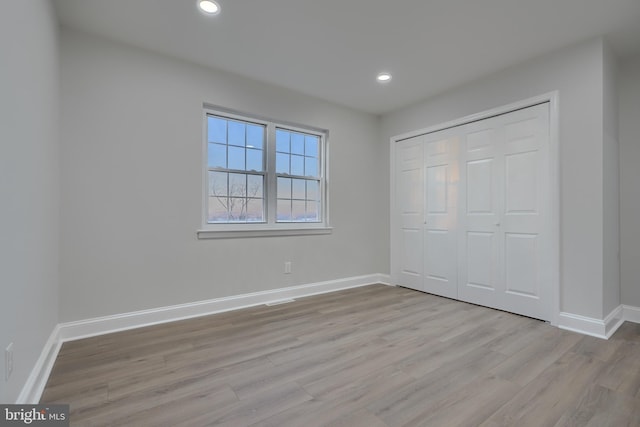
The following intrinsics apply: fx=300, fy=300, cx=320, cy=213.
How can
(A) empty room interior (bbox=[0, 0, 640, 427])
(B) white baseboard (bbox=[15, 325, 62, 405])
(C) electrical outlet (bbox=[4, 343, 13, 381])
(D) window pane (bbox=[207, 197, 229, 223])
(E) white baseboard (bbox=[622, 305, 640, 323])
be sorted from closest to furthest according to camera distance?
(C) electrical outlet (bbox=[4, 343, 13, 381])
(B) white baseboard (bbox=[15, 325, 62, 405])
(A) empty room interior (bbox=[0, 0, 640, 427])
(E) white baseboard (bbox=[622, 305, 640, 323])
(D) window pane (bbox=[207, 197, 229, 223])

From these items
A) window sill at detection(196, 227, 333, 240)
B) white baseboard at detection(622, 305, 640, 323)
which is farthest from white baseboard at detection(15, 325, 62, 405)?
white baseboard at detection(622, 305, 640, 323)

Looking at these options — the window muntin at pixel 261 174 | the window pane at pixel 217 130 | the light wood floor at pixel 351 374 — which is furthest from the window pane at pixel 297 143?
the light wood floor at pixel 351 374

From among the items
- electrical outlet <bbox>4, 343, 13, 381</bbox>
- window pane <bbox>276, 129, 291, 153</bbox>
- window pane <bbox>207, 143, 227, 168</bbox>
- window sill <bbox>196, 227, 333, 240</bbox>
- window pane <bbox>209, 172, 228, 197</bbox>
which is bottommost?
electrical outlet <bbox>4, 343, 13, 381</bbox>

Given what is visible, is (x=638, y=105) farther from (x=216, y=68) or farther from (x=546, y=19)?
(x=216, y=68)

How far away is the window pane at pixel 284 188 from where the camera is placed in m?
3.88

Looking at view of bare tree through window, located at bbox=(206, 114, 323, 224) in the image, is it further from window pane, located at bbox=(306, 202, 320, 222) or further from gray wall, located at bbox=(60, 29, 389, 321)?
gray wall, located at bbox=(60, 29, 389, 321)

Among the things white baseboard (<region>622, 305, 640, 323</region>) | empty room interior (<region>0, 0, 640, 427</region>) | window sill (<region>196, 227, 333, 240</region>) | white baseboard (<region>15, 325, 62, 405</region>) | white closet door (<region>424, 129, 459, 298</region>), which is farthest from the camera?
white closet door (<region>424, 129, 459, 298</region>)

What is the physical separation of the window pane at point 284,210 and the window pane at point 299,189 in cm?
15

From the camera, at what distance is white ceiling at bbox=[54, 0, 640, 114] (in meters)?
2.34

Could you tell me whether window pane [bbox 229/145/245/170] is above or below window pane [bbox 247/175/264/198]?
above

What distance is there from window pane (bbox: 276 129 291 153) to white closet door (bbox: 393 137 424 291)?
1.68m

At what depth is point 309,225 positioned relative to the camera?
13.4 ft

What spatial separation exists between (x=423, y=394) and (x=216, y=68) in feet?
11.5

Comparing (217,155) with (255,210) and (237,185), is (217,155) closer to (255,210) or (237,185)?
(237,185)
